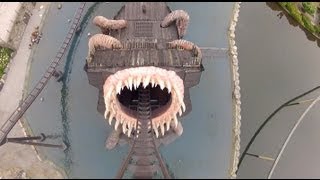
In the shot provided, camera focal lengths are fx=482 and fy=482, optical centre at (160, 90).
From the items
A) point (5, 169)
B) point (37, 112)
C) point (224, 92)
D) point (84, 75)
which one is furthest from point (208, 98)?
point (5, 169)

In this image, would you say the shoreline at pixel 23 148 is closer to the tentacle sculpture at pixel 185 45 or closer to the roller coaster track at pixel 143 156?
the roller coaster track at pixel 143 156

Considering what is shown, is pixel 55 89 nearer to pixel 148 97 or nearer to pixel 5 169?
pixel 5 169

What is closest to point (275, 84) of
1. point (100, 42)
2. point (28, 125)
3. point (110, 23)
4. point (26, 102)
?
point (110, 23)

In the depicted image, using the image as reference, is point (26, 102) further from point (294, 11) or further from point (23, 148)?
point (294, 11)

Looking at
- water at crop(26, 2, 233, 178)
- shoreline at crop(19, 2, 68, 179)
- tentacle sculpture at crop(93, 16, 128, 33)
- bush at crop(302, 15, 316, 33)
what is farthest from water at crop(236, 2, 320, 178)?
shoreline at crop(19, 2, 68, 179)

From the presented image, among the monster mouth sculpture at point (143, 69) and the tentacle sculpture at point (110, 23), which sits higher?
the tentacle sculpture at point (110, 23)

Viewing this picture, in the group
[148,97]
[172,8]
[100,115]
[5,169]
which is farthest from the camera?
[172,8]

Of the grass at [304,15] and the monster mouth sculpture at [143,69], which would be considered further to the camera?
the grass at [304,15]

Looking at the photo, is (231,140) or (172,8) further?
(172,8)

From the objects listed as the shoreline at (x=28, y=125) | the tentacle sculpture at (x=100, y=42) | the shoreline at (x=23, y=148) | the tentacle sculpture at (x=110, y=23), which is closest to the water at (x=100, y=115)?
the shoreline at (x=28, y=125)
